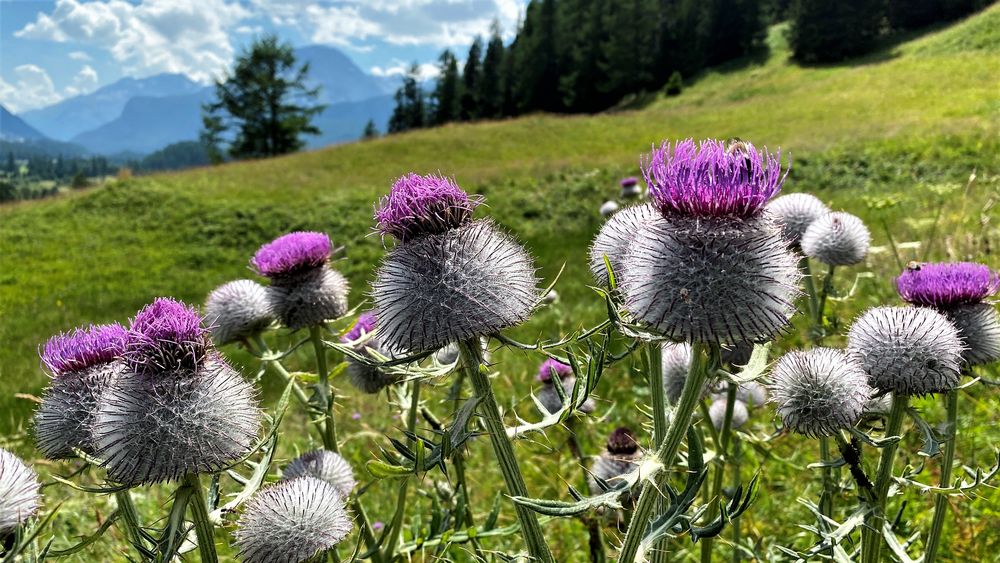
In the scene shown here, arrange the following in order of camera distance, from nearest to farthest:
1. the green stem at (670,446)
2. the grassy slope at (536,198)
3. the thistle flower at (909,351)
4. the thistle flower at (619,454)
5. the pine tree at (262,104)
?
the green stem at (670,446), the thistle flower at (909,351), the thistle flower at (619,454), the grassy slope at (536,198), the pine tree at (262,104)

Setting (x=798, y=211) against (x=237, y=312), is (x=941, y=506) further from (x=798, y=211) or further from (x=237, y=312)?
(x=237, y=312)

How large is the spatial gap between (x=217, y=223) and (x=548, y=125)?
28.7 m

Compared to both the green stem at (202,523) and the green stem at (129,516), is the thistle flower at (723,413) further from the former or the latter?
the green stem at (129,516)

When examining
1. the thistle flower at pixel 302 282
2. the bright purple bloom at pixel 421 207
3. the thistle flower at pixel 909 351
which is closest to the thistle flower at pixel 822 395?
the thistle flower at pixel 909 351

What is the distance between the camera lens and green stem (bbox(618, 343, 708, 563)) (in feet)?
6.10

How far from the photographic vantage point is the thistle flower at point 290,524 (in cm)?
260

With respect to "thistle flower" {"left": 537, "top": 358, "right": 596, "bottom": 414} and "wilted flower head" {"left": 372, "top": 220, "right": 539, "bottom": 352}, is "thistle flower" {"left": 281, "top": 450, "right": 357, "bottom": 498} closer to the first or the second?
"wilted flower head" {"left": 372, "top": 220, "right": 539, "bottom": 352}

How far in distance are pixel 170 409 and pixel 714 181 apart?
220 centimetres

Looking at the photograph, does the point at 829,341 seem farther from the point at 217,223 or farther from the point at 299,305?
the point at 217,223

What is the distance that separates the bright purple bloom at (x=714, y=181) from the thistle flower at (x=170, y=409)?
185 centimetres

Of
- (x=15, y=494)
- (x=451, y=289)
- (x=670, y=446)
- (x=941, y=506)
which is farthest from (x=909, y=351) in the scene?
(x=15, y=494)

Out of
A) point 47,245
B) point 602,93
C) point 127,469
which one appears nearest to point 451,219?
point 127,469

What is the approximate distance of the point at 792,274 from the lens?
2131 mm

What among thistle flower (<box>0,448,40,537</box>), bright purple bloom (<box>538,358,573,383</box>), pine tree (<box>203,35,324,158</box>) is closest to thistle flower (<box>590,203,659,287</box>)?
bright purple bloom (<box>538,358,573,383</box>)
